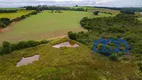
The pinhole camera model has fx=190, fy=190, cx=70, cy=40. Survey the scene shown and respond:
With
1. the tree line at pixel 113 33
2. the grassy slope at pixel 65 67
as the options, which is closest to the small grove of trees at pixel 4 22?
the tree line at pixel 113 33

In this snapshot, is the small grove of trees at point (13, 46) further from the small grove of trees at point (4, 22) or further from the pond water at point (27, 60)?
the small grove of trees at point (4, 22)

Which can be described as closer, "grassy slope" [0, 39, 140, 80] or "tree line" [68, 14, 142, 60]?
"grassy slope" [0, 39, 140, 80]

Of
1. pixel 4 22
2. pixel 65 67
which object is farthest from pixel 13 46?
pixel 4 22

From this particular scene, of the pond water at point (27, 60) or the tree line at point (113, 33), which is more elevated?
the tree line at point (113, 33)

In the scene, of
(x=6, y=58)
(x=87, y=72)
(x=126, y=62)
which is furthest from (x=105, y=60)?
(x=6, y=58)

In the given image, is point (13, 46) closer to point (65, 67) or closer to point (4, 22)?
point (65, 67)

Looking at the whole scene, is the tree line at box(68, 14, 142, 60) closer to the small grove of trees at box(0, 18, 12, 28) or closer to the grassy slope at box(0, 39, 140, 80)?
the grassy slope at box(0, 39, 140, 80)

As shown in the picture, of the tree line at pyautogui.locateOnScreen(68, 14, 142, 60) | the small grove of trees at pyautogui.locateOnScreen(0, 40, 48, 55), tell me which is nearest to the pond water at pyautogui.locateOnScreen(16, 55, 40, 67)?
the small grove of trees at pyautogui.locateOnScreen(0, 40, 48, 55)
